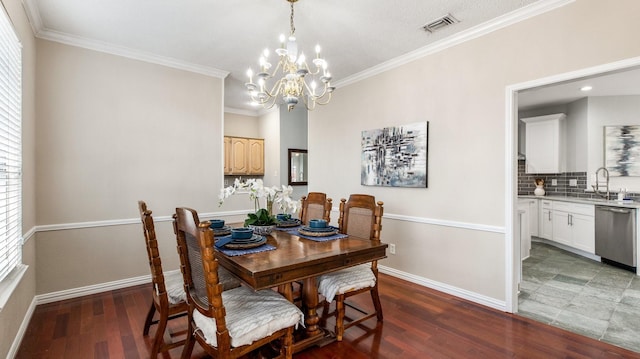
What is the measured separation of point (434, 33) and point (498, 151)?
1.35 meters

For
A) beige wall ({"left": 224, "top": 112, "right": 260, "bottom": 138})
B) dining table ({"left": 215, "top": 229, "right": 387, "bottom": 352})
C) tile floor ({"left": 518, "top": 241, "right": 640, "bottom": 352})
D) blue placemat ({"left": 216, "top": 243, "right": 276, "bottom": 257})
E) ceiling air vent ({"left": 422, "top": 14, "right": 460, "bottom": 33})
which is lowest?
tile floor ({"left": 518, "top": 241, "right": 640, "bottom": 352})

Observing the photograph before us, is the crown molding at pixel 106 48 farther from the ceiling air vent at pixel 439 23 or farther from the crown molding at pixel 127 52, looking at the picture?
the ceiling air vent at pixel 439 23

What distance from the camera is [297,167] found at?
6469mm

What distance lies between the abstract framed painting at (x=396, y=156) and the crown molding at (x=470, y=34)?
80 centimetres

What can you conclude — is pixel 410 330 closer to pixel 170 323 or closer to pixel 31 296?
pixel 170 323

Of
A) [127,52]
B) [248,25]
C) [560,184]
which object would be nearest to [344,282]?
[248,25]

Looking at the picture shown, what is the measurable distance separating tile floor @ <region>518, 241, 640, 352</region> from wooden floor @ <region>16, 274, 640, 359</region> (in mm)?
234

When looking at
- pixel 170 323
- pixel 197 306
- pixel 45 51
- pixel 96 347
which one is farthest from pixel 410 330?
pixel 45 51

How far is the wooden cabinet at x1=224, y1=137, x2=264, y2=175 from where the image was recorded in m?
6.23

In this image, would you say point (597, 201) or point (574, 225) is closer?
point (597, 201)

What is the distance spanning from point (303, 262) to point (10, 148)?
2239 millimetres

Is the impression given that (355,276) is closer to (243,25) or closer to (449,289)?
(449,289)

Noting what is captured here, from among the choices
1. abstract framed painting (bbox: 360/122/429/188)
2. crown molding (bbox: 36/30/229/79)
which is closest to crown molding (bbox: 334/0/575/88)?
abstract framed painting (bbox: 360/122/429/188)

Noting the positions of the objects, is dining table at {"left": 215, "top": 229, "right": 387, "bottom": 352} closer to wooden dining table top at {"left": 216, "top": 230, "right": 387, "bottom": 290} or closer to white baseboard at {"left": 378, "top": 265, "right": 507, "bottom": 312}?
wooden dining table top at {"left": 216, "top": 230, "right": 387, "bottom": 290}
